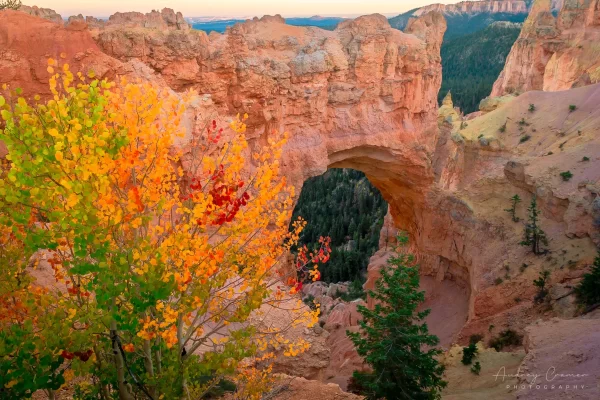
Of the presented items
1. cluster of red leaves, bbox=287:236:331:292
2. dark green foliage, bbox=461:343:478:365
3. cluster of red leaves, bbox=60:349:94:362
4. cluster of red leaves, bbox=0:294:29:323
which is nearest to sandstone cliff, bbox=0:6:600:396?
dark green foliage, bbox=461:343:478:365

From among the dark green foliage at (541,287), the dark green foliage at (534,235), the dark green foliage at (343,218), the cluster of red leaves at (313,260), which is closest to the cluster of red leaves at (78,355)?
the cluster of red leaves at (313,260)

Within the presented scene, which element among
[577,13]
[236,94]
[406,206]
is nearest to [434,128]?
[406,206]

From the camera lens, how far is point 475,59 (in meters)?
131

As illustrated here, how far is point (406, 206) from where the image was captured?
2950 centimetres

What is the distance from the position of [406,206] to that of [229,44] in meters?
16.1

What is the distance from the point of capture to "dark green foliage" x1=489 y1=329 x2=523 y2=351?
17.7m

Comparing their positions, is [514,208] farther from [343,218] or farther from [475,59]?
[475,59]

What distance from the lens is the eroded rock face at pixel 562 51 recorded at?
1713 inches

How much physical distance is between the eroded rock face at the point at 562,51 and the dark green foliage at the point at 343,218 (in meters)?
25.8

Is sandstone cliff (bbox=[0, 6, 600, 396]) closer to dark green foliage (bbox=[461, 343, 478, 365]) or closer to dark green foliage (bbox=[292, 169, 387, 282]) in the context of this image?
dark green foliage (bbox=[461, 343, 478, 365])

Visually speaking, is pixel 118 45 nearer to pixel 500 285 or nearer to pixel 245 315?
pixel 245 315

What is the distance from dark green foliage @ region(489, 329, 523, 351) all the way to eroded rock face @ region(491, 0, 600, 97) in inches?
1152

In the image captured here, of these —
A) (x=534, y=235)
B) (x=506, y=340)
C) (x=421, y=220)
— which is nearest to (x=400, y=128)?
(x=421, y=220)

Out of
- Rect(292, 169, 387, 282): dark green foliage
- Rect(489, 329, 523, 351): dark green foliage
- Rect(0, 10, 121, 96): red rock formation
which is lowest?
Rect(292, 169, 387, 282): dark green foliage
